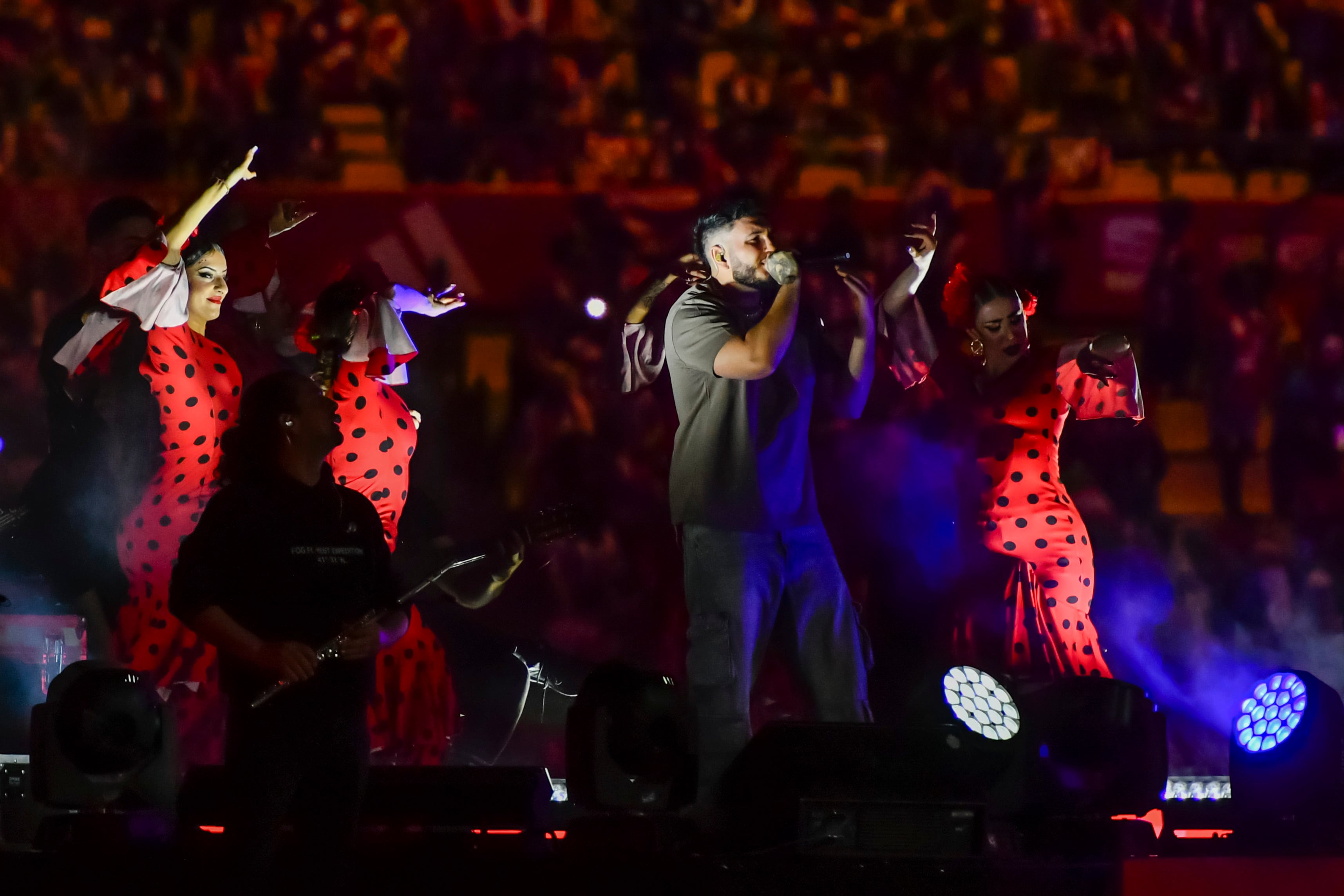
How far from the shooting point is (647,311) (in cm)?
527

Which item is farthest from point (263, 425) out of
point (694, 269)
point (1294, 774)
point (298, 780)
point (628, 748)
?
point (1294, 774)

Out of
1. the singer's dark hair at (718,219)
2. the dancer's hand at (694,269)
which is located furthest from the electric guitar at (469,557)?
the singer's dark hair at (718,219)

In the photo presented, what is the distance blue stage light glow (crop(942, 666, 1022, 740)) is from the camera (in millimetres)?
3561

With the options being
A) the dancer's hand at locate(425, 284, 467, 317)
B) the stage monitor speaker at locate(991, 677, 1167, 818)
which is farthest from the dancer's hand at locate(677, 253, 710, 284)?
the stage monitor speaker at locate(991, 677, 1167, 818)

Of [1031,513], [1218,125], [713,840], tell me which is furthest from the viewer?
[1218,125]

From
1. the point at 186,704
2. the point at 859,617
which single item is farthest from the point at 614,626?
the point at 186,704

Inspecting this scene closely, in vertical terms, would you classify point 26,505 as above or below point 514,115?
below

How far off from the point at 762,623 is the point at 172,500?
203 centimetres

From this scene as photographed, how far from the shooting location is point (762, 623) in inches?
182

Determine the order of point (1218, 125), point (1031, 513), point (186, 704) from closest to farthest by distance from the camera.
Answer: point (186, 704) → point (1031, 513) → point (1218, 125)

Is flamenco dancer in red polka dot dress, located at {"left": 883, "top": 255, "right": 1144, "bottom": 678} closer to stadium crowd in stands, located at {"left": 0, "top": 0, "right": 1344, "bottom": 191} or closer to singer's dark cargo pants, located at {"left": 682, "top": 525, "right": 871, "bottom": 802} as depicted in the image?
stadium crowd in stands, located at {"left": 0, "top": 0, "right": 1344, "bottom": 191}

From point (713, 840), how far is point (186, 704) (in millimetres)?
2077

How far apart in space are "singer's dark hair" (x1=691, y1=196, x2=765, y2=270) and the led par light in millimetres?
2360

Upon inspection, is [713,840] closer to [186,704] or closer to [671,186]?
[186,704]
